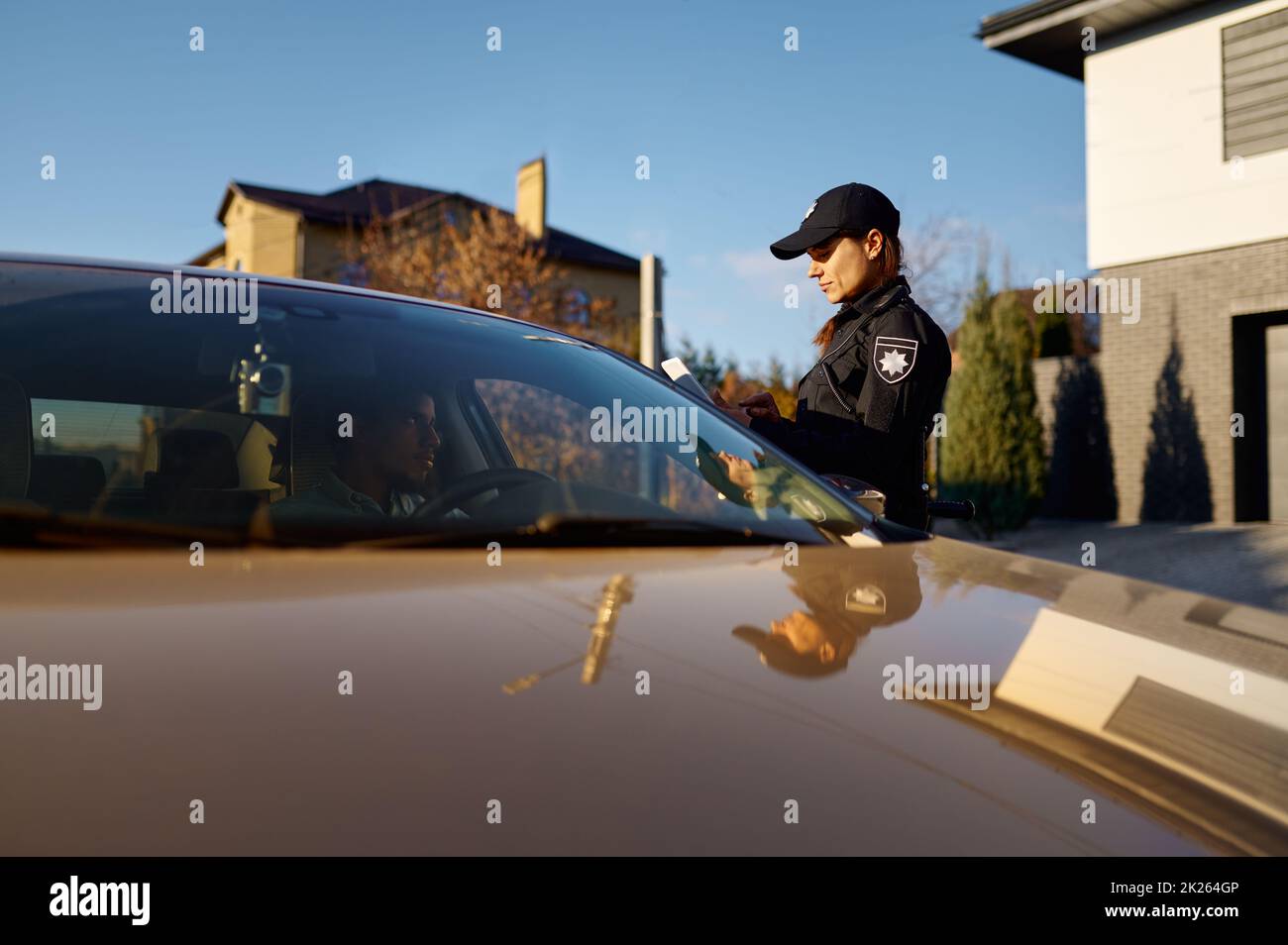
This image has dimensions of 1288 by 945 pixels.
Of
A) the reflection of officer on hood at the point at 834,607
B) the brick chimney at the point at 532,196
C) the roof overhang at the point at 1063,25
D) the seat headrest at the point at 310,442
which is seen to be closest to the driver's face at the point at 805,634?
the reflection of officer on hood at the point at 834,607

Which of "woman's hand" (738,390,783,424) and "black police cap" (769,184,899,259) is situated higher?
"black police cap" (769,184,899,259)

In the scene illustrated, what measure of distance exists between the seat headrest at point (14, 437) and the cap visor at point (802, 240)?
2.29 meters

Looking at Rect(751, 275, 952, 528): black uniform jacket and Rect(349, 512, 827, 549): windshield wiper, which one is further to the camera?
Rect(751, 275, 952, 528): black uniform jacket

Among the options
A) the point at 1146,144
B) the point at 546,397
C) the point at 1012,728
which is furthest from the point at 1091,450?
the point at 1012,728

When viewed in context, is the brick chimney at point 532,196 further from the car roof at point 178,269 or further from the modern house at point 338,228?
the car roof at point 178,269

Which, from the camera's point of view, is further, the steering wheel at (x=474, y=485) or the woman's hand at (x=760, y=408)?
the woman's hand at (x=760, y=408)

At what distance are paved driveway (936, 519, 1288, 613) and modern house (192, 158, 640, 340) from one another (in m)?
15.6

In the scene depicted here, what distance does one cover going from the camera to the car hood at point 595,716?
81cm

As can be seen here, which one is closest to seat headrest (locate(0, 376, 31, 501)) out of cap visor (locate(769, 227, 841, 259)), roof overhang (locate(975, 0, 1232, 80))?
cap visor (locate(769, 227, 841, 259))

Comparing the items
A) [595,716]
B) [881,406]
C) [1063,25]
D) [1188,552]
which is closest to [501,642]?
[595,716]

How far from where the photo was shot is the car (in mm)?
834

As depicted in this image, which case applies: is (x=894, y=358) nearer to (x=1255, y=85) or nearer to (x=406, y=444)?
(x=406, y=444)

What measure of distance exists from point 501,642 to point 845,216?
2.47 m

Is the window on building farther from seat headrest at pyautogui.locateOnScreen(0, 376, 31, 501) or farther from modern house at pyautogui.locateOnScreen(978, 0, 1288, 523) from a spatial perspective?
seat headrest at pyautogui.locateOnScreen(0, 376, 31, 501)
